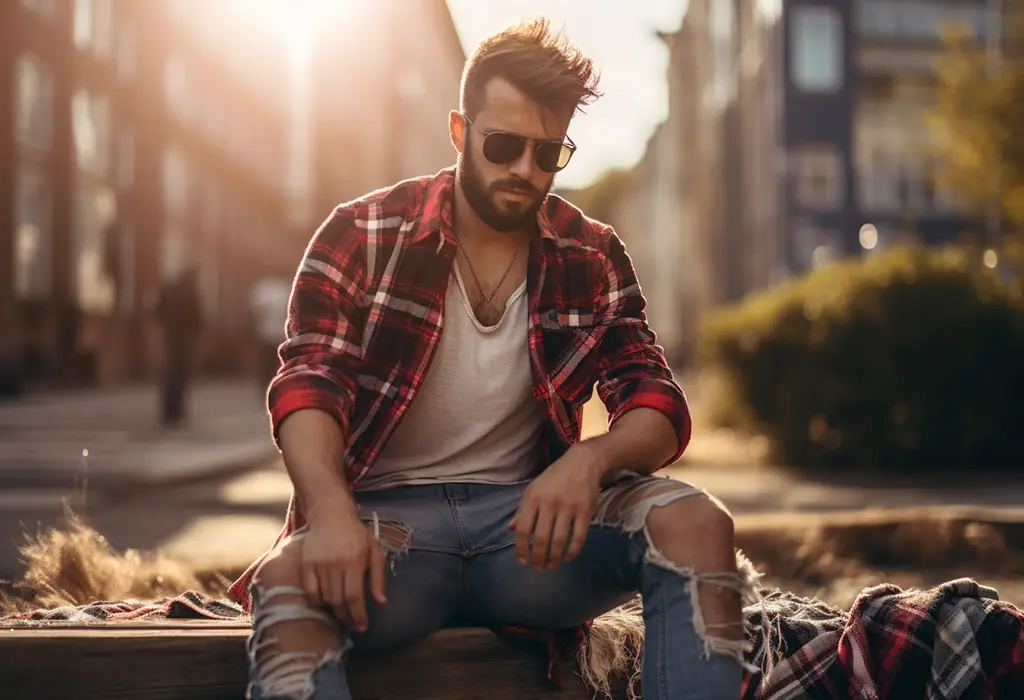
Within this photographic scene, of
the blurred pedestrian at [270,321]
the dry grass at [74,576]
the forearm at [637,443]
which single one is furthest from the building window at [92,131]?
the forearm at [637,443]

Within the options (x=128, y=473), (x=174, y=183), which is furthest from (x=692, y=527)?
(x=174, y=183)

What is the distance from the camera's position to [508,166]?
290 cm

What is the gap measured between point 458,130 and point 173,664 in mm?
1392

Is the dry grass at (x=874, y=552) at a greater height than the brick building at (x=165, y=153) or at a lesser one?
lesser

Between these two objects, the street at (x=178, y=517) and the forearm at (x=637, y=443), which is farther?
the street at (x=178, y=517)

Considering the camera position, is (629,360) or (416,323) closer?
(416,323)

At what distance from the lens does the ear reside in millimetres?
3020

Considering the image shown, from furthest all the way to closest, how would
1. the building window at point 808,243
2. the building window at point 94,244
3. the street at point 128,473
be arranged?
the building window at point 808,243 → the building window at point 94,244 → the street at point 128,473

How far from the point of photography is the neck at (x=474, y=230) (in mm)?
3041

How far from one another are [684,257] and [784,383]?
52.0 meters

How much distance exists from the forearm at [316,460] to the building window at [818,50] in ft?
115

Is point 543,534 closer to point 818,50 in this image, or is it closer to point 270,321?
point 270,321

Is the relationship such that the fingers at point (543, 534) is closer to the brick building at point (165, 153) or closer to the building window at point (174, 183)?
the brick building at point (165, 153)

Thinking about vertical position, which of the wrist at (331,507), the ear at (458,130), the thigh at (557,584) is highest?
the ear at (458,130)
